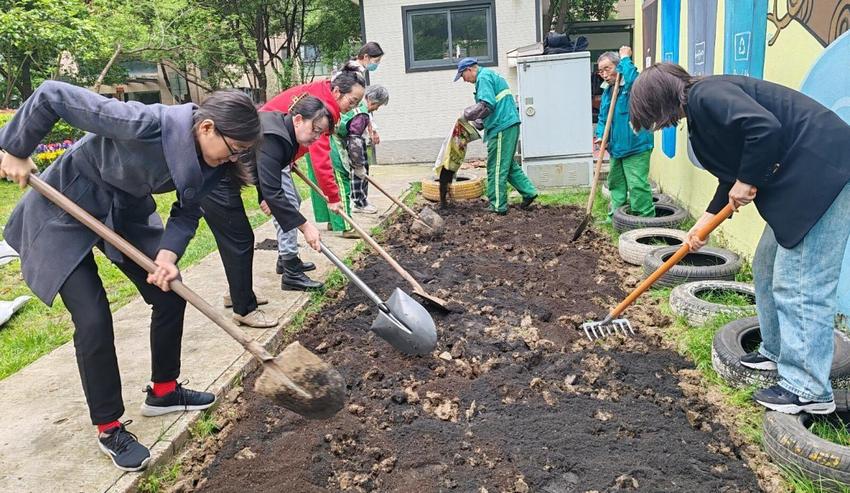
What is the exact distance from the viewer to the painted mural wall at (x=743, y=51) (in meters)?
3.49

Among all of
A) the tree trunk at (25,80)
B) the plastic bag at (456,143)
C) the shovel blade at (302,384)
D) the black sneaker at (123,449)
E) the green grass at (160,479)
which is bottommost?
the green grass at (160,479)

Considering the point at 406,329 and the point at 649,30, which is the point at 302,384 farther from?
the point at 649,30

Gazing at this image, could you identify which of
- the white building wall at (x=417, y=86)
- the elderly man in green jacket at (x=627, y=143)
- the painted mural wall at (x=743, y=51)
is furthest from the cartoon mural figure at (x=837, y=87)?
the white building wall at (x=417, y=86)

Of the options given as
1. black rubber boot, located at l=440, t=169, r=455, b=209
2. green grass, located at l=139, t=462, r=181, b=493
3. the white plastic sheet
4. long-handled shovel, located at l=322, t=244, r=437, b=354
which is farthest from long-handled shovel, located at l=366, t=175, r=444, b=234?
green grass, located at l=139, t=462, r=181, b=493

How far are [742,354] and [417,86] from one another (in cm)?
984

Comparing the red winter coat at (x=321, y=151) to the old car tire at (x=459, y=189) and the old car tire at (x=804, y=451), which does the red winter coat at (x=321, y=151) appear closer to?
the old car tire at (x=804, y=451)

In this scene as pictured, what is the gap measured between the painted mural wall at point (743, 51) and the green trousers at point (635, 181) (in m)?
0.50

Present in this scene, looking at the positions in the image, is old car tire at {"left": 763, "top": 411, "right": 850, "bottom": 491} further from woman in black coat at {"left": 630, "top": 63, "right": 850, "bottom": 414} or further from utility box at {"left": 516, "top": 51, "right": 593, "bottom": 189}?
utility box at {"left": 516, "top": 51, "right": 593, "bottom": 189}

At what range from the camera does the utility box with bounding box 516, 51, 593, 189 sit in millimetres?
8555

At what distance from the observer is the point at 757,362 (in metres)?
3.08

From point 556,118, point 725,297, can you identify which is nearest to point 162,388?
point 725,297

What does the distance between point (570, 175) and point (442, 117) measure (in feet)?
13.3

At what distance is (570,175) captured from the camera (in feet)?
29.4

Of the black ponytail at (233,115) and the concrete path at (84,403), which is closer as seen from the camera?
the black ponytail at (233,115)
